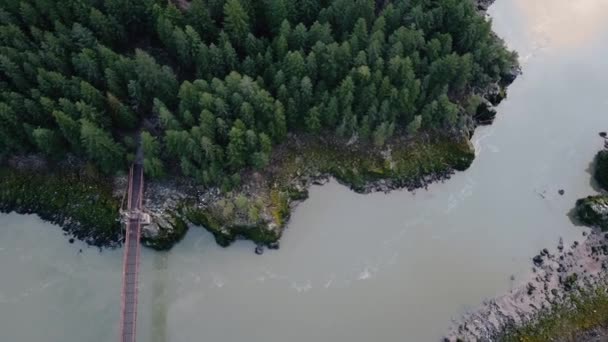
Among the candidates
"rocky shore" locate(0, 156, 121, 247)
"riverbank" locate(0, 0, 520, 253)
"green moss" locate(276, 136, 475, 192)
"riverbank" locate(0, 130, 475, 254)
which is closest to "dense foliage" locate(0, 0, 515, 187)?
"riverbank" locate(0, 0, 520, 253)

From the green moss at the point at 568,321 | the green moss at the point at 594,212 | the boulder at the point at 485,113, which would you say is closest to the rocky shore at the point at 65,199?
the green moss at the point at 568,321

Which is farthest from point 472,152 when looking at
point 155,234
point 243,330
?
point 155,234

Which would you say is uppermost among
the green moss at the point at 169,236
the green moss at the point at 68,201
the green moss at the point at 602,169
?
the green moss at the point at 602,169

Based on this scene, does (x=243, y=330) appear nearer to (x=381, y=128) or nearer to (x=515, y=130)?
(x=381, y=128)

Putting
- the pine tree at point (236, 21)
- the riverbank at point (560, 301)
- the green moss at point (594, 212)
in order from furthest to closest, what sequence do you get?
the green moss at point (594, 212)
the pine tree at point (236, 21)
the riverbank at point (560, 301)

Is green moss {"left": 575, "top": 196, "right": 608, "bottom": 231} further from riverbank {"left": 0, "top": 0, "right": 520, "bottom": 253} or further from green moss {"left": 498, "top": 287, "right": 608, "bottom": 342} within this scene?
riverbank {"left": 0, "top": 0, "right": 520, "bottom": 253}

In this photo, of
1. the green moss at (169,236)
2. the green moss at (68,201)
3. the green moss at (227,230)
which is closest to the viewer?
the green moss at (169,236)

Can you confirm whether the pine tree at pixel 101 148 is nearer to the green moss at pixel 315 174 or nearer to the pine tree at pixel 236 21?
the green moss at pixel 315 174

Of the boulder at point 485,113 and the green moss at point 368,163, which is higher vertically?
the boulder at point 485,113
